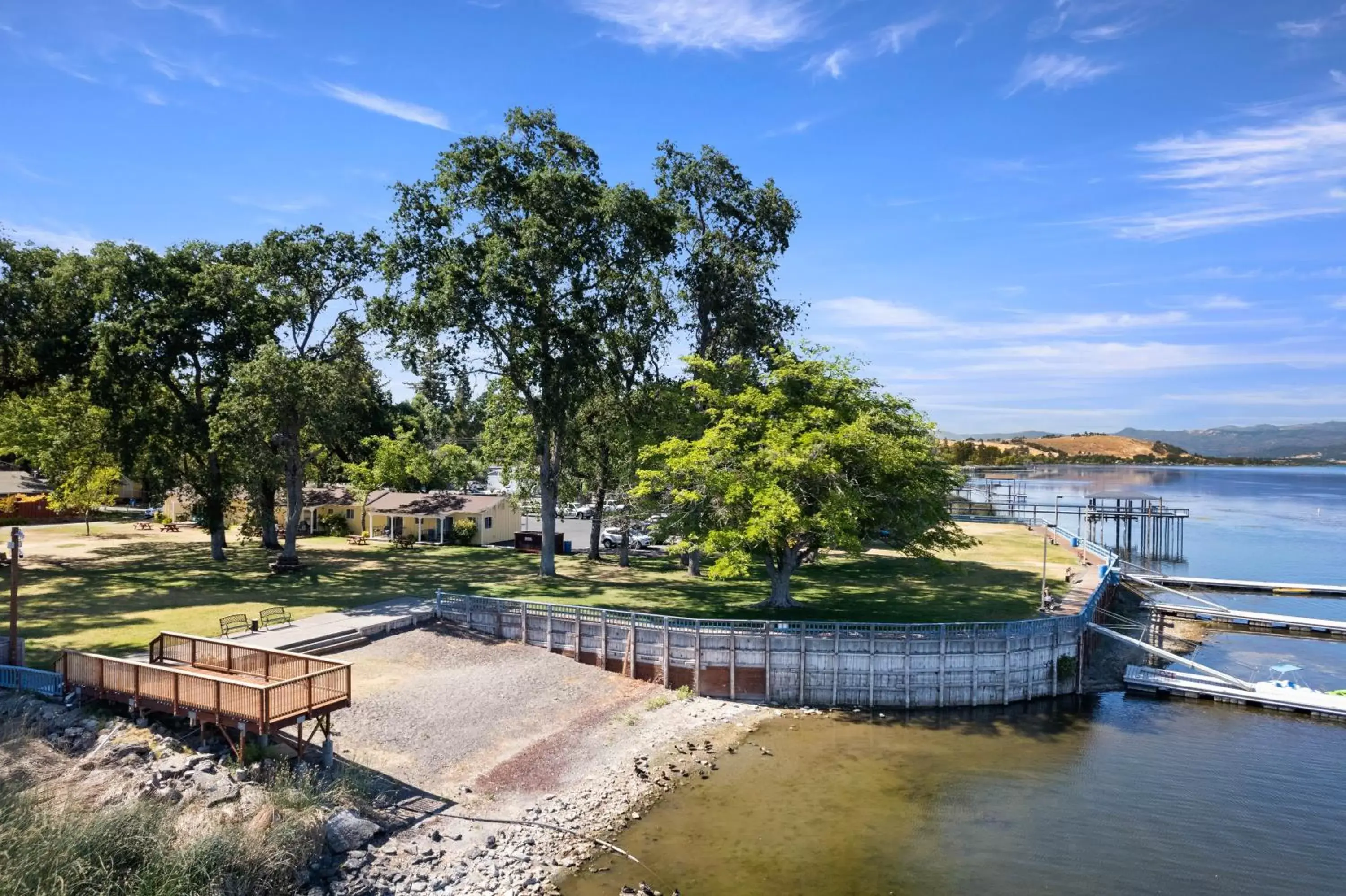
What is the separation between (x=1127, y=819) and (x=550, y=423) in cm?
2947

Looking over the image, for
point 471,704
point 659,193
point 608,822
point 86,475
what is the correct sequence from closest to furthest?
1. point 608,822
2. point 471,704
3. point 659,193
4. point 86,475

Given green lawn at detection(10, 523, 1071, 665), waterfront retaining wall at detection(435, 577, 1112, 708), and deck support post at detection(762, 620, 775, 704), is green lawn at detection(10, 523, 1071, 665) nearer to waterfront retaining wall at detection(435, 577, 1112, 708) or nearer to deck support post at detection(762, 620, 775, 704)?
waterfront retaining wall at detection(435, 577, 1112, 708)

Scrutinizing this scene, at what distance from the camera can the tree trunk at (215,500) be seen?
4481 cm

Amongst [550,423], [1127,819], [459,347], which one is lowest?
[1127,819]

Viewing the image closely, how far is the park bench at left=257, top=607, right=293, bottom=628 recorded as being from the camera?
29375mm

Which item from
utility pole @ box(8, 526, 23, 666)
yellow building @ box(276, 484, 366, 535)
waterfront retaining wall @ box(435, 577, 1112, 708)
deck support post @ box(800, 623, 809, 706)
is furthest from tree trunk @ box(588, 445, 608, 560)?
utility pole @ box(8, 526, 23, 666)

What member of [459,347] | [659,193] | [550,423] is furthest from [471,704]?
[659,193]

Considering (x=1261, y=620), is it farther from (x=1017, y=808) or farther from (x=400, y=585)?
(x=400, y=585)

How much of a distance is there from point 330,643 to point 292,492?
17221 mm

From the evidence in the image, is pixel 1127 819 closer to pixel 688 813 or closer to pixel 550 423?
pixel 688 813

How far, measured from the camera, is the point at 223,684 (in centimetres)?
1873

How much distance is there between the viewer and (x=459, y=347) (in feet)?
135

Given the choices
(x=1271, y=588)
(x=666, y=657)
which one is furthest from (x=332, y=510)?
(x=1271, y=588)

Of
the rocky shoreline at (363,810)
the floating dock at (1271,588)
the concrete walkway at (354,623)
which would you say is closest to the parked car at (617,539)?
the concrete walkway at (354,623)
